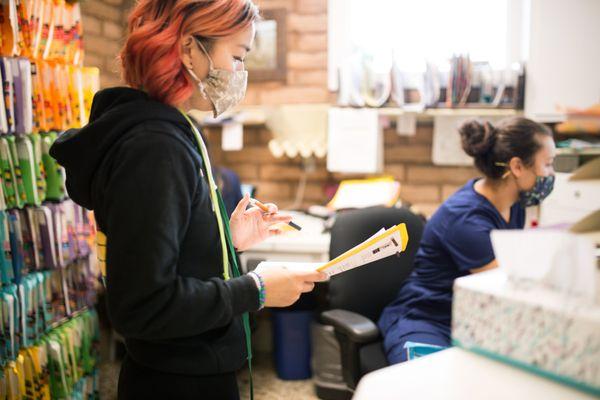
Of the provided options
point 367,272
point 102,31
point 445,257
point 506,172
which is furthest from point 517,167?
point 102,31

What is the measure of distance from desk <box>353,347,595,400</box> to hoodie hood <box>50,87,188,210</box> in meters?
0.56

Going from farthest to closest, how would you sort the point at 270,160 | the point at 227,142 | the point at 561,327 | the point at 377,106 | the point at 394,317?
the point at 270,160 < the point at 227,142 < the point at 377,106 < the point at 394,317 < the point at 561,327

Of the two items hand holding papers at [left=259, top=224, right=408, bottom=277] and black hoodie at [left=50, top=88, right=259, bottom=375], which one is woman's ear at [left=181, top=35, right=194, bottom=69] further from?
hand holding papers at [left=259, top=224, right=408, bottom=277]

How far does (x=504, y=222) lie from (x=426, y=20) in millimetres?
1498

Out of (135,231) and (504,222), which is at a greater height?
(135,231)

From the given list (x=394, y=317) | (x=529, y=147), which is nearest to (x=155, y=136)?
(x=394, y=317)

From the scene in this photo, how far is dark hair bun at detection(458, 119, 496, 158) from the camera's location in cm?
183

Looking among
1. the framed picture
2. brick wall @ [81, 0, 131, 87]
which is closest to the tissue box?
the framed picture

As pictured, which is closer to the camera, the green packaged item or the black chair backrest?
the green packaged item

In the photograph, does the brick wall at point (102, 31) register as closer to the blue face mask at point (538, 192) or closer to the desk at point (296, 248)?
the desk at point (296, 248)

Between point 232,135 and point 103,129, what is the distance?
1998mm

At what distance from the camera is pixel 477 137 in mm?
1850

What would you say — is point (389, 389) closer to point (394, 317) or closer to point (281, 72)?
point (394, 317)

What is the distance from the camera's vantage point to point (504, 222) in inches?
70.5
